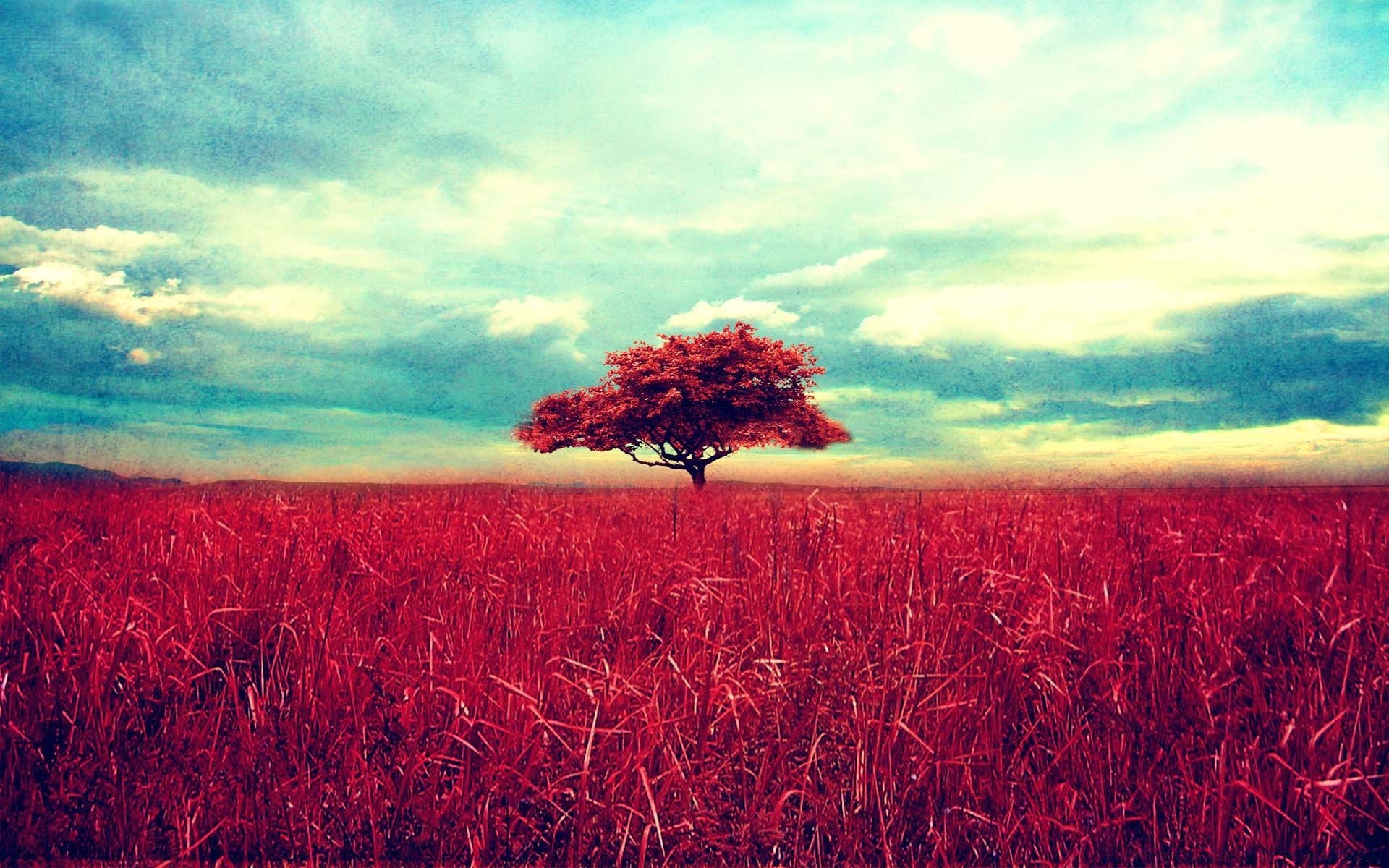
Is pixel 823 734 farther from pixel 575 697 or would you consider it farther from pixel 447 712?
pixel 447 712

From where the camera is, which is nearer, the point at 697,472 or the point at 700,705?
the point at 700,705

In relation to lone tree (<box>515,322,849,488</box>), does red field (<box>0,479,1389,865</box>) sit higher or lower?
lower

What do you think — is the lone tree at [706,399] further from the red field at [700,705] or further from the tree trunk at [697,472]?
the red field at [700,705]

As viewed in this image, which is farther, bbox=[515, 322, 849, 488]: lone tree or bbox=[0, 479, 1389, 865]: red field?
bbox=[515, 322, 849, 488]: lone tree

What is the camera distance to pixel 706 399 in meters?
32.6

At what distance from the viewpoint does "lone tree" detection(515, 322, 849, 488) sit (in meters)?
32.8

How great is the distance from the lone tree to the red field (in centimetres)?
2666

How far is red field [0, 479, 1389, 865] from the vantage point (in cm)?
279

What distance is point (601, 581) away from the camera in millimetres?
4969

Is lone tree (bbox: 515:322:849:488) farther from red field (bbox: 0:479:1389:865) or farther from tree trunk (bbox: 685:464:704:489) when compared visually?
red field (bbox: 0:479:1389:865)

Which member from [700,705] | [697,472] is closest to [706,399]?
[697,472]

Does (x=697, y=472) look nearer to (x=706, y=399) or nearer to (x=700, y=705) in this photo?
(x=706, y=399)

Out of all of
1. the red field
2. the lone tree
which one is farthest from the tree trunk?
the red field

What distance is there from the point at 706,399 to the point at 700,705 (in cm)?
2961
